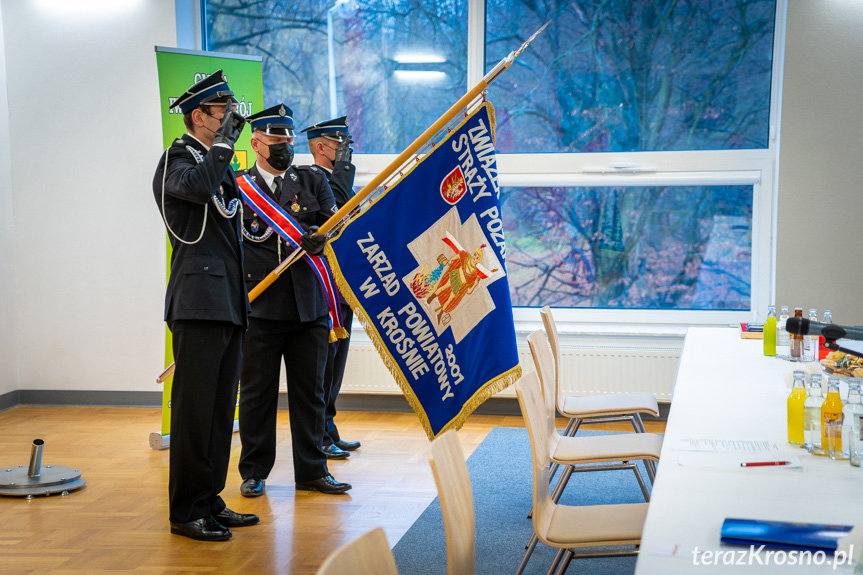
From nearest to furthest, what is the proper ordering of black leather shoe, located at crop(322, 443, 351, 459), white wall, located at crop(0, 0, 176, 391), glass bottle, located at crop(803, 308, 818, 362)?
glass bottle, located at crop(803, 308, 818, 362) → black leather shoe, located at crop(322, 443, 351, 459) → white wall, located at crop(0, 0, 176, 391)

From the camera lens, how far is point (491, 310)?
120 inches

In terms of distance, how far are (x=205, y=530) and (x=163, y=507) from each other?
0.58 metres

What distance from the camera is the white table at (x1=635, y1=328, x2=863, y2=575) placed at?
1.45 m

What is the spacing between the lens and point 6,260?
6051 mm

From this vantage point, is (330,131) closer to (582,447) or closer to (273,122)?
(273,122)

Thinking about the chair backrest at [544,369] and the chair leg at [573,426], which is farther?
the chair leg at [573,426]

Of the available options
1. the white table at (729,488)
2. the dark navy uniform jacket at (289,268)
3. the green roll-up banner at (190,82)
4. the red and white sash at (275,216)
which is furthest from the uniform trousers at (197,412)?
the white table at (729,488)

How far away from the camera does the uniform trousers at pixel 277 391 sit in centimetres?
393

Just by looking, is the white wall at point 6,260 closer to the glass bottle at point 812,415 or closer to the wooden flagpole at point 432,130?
the wooden flagpole at point 432,130

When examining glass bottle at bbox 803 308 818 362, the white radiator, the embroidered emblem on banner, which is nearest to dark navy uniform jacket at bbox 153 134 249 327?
the embroidered emblem on banner

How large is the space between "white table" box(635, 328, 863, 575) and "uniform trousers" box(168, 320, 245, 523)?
177 centimetres

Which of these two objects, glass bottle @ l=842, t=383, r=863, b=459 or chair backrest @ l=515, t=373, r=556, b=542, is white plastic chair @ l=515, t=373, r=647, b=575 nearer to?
chair backrest @ l=515, t=373, r=556, b=542

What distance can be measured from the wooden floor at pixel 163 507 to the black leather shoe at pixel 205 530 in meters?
0.03

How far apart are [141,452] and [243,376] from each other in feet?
4.23
